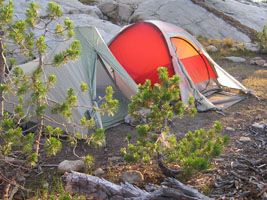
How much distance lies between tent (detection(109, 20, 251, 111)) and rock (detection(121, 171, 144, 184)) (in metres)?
3.16

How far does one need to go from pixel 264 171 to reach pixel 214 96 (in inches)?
176

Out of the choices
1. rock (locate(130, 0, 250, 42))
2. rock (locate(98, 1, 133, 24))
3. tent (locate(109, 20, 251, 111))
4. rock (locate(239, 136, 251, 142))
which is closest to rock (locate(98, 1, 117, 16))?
rock (locate(98, 1, 133, 24))

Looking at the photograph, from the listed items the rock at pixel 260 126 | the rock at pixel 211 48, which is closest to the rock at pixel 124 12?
the rock at pixel 211 48

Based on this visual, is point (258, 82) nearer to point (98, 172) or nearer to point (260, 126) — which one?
point (260, 126)

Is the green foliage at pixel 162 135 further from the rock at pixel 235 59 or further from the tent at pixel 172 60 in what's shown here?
the rock at pixel 235 59

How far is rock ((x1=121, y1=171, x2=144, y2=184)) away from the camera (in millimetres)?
3885

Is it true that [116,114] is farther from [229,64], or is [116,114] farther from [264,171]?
[229,64]

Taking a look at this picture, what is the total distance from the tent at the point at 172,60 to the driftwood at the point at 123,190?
4.02m

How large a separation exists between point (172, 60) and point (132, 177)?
3763 mm

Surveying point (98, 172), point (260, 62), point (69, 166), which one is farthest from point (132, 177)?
point (260, 62)

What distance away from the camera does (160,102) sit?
3609 mm

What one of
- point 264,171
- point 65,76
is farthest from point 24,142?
point 264,171

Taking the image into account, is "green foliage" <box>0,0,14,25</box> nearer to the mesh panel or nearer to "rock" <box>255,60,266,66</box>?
the mesh panel

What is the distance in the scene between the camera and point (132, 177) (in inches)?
154
